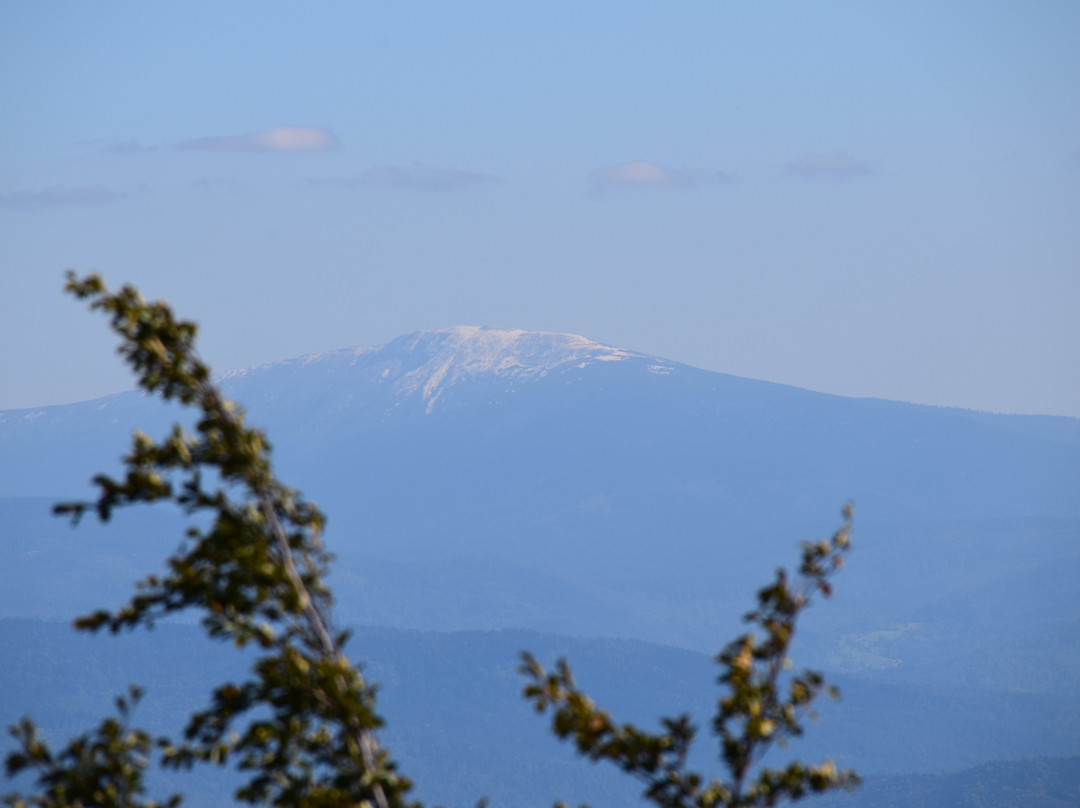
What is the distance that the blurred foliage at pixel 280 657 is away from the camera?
11.8 m

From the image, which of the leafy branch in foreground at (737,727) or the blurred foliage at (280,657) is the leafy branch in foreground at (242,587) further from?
the leafy branch in foreground at (737,727)

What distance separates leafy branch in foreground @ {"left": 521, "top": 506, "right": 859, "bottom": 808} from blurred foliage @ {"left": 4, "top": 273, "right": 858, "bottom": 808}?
0.02 m

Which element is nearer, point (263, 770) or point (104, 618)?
point (104, 618)

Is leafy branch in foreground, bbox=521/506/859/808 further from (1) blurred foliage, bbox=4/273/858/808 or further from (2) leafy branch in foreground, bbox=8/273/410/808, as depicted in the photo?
(2) leafy branch in foreground, bbox=8/273/410/808

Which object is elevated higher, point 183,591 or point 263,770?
point 183,591

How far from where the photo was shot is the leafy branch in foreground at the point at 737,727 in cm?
1170

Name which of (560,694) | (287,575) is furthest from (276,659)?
(560,694)

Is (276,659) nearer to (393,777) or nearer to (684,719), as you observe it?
(393,777)

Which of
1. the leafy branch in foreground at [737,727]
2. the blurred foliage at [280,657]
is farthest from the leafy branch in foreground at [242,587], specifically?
the leafy branch in foreground at [737,727]

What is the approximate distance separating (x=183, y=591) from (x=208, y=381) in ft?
5.82

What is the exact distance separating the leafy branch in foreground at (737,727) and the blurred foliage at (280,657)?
0.6 inches

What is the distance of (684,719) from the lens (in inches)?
464

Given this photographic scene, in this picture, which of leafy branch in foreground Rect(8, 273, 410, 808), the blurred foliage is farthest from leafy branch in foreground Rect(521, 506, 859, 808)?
leafy branch in foreground Rect(8, 273, 410, 808)

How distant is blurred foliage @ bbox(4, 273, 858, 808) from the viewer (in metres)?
11.8
